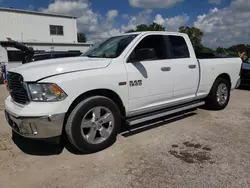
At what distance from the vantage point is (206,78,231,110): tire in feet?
18.2

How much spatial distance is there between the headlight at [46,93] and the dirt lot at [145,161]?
38.2 inches

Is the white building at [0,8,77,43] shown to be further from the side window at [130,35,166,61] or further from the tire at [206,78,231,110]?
the tire at [206,78,231,110]

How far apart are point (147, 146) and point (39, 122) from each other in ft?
5.84

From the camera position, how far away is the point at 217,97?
5.68m

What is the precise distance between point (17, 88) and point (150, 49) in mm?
2274

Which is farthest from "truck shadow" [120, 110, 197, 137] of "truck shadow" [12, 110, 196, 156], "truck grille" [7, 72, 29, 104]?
"truck grille" [7, 72, 29, 104]

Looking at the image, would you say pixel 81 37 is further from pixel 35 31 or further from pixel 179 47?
pixel 179 47

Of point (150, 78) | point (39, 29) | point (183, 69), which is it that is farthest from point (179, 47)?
point (39, 29)

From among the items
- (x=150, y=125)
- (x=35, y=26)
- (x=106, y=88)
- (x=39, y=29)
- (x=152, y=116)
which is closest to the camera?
(x=106, y=88)

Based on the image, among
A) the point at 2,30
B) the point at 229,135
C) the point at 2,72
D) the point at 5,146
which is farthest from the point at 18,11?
the point at 229,135

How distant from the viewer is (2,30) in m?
21.8

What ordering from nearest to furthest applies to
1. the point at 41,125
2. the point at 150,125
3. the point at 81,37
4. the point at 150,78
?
the point at 41,125
the point at 150,78
the point at 150,125
the point at 81,37

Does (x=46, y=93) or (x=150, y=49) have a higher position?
(x=150, y=49)

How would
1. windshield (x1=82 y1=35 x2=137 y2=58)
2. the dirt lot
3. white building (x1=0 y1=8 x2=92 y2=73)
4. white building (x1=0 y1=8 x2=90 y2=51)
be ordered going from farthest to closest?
white building (x1=0 y1=8 x2=90 y2=51) < white building (x1=0 y1=8 x2=92 y2=73) < windshield (x1=82 y1=35 x2=137 y2=58) < the dirt lot
